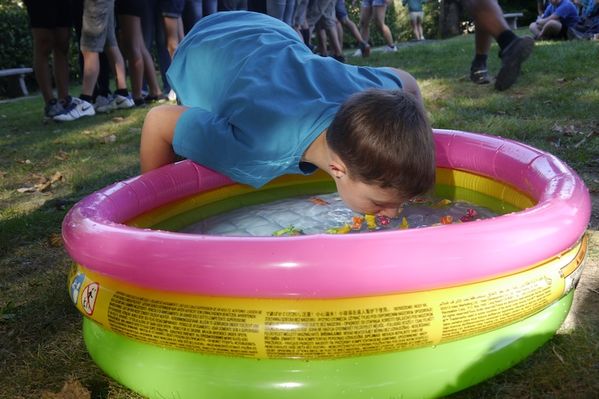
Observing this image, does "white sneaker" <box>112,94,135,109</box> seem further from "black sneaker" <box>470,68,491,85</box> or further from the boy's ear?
the boy's ear

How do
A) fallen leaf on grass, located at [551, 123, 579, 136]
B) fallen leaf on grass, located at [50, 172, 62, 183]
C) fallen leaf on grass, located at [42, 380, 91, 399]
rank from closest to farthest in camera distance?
fallen leaf on grass, located at [42, 380, 91, 399] → fallen leaf on grass, located at [551, 123, 579, 136] → fallen leaf on grass, located at [50, 172, 62, 183]

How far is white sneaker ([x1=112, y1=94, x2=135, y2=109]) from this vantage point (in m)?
5.74

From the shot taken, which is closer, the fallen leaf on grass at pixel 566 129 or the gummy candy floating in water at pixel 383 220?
the gummy candy floating in water at pixel 383 220

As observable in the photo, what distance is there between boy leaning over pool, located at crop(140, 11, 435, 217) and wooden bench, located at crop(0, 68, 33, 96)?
8190 mm

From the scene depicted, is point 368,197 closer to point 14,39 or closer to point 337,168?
point 337,168

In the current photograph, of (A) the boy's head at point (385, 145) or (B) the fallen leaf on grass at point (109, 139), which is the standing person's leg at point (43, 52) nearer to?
(B) the fallen leaf on grass at point (109, 139)

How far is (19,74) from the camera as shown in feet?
33.6

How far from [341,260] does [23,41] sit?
37.9ft

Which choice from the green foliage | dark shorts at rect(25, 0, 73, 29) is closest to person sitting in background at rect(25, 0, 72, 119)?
dark shorts at rect(25, 0, 73, 29)

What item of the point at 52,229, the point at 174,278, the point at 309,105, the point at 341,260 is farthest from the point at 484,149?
the point at 52,229

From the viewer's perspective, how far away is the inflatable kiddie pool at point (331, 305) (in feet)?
4.50

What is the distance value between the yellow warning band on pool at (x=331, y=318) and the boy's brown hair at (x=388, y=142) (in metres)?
0.46

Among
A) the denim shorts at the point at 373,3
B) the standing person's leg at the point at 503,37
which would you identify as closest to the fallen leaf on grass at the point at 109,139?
the standing person's leg at the point at 503,37

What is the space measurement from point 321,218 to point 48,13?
3664mm
